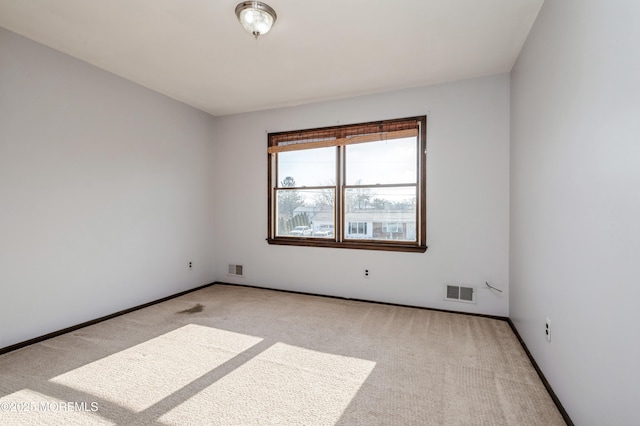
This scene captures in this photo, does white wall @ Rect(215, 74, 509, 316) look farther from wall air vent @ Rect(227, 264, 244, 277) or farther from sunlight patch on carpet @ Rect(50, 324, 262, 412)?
sunlight patch on carpet @ Rect(50, 324, 262, 412)

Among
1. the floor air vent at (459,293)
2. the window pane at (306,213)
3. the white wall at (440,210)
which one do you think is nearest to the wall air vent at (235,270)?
the white wall at (440,210)

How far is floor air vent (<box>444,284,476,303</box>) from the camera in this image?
11.4ft

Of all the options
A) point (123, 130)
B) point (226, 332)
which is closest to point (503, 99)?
point (226, 332)

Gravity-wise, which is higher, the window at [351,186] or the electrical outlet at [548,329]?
the window at [351,186]

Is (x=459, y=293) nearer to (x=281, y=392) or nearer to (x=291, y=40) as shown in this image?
(x=281, y=392)

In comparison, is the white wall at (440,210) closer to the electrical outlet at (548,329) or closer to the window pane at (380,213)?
the window pane at (380,213)

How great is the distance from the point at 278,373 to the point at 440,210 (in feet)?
8.27

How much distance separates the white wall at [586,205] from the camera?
1.19m

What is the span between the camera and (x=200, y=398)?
6.38ft

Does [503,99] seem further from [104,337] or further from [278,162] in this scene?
[104,337]

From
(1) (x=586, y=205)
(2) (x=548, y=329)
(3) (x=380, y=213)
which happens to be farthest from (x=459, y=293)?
(1) (x=586, y=205)

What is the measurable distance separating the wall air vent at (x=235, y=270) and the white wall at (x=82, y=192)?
625mm

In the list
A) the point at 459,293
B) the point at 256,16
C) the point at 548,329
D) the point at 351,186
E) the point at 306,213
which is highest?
the point at 256,16

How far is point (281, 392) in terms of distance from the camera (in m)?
2.02
